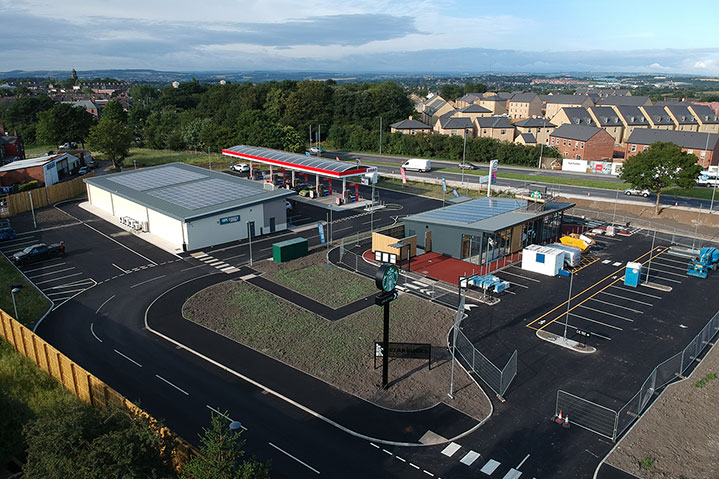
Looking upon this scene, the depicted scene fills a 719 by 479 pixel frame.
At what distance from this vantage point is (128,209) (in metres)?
51.9

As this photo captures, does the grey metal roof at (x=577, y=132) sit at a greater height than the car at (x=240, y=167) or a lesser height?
greater

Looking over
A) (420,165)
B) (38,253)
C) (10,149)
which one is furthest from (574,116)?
(10,149)

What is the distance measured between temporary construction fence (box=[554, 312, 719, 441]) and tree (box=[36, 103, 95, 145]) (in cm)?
10155

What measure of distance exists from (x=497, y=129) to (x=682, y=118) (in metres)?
43.4

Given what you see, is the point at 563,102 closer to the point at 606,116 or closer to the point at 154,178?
the point at 606,116

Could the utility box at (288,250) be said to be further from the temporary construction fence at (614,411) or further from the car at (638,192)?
the car at (638,192)

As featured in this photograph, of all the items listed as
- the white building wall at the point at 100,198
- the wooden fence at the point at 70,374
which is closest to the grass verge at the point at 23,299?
the wooden fence at the point at 70,374

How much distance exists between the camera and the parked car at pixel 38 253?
4022 cm

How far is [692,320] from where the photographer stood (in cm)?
3170

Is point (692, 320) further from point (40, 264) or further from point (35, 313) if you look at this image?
point (40, 264)

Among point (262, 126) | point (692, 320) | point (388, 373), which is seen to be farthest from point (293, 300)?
point (262, 126)

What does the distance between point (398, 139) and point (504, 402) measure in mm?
87933

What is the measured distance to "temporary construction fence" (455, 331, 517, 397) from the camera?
79.9 ft

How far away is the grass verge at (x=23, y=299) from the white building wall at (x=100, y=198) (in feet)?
57.4
